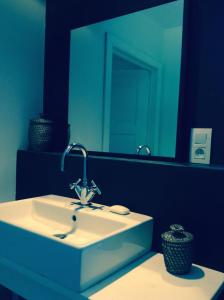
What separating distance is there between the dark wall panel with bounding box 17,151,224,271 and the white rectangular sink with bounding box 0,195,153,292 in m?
0.07

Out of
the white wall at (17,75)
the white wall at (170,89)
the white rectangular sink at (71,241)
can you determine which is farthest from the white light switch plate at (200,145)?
the white wall at (17,75)

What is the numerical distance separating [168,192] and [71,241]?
0.40 meters

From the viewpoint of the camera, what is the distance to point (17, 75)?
156cm

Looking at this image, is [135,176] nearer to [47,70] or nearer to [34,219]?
[34,219]

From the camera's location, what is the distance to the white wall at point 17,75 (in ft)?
4.90

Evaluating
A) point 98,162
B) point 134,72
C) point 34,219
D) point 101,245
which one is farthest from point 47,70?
point 101,245

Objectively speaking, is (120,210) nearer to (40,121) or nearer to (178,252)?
(178,252)

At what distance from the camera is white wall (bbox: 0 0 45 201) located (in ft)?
4.90

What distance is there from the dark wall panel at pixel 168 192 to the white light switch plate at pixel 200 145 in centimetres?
13

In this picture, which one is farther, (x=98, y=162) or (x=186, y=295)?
(x=98, y=162)

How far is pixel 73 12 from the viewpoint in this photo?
1.57 m

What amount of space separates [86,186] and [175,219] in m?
0.40

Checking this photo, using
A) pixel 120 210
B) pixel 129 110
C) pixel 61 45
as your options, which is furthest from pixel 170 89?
pixel 61 45

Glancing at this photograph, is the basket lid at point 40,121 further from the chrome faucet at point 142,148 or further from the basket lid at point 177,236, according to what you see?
the basket lid at point 177,236
